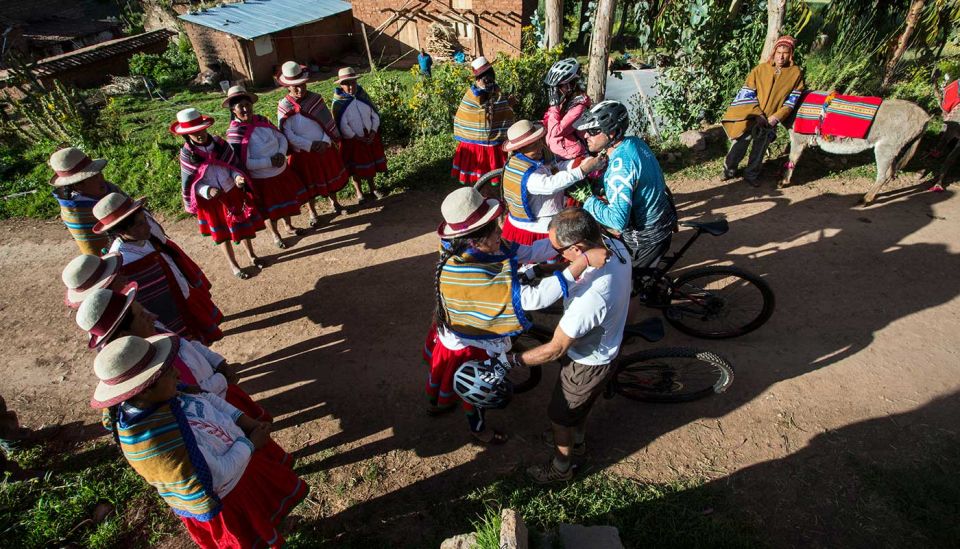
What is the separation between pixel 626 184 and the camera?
12.2 ft

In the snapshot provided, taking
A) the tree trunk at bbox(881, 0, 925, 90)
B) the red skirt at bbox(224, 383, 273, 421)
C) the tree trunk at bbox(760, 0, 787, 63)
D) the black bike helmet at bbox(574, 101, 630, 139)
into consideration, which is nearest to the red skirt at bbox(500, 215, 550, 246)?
the black bike helmet at bbox(574, 101, 630, 139)

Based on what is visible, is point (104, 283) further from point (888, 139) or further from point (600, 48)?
point (888, 139)

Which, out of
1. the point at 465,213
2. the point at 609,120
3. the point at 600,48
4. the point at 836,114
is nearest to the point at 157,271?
the point at 465,213

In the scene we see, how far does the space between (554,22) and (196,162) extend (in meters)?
6.55

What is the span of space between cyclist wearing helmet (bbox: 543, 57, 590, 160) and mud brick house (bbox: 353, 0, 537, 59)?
34.6 feet

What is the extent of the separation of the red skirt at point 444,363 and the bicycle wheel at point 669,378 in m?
1.17

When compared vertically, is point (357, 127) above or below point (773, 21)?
below

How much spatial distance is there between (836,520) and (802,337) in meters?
1.80

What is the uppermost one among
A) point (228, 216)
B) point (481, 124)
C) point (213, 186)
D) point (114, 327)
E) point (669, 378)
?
point (114, 327)

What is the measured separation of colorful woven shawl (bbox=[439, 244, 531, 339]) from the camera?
2.78 metres

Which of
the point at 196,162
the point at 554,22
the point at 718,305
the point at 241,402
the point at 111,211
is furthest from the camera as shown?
the point at 554,22

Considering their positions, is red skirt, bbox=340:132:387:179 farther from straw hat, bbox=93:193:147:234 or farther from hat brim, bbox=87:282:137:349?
hat brim, bbox=87:282:137:349

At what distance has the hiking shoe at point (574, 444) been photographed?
368 cm

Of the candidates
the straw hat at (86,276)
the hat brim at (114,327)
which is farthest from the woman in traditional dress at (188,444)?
the straw hat at (86,276)
